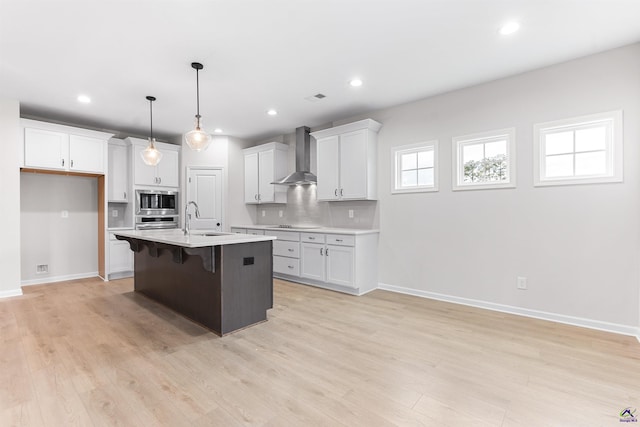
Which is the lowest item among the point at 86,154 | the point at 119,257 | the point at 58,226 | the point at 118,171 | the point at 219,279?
the point at 119,257

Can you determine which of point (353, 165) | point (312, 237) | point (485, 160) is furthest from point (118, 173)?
point (485, 160)

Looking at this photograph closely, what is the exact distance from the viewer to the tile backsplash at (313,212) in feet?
15.7

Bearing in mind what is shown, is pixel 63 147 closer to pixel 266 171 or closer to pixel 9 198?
pixel 9 198

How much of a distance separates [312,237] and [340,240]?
0.53 metres

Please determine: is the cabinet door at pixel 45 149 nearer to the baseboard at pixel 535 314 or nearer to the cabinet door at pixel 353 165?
the cabinet door at pixel 353 165

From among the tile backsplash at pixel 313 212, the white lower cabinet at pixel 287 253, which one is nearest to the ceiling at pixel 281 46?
the tile backsplash at pixel 313 212

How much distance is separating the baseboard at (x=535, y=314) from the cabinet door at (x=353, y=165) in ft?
5.10

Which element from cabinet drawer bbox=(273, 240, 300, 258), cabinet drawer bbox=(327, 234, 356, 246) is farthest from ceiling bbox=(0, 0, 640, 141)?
cabinet drawer bbox=(273, 240, 300, 258)

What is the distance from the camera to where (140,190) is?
5.48 meters

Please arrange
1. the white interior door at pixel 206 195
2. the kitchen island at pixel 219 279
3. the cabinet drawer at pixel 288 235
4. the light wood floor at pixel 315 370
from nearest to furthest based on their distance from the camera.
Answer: the light wood floor at pixel 315 370
the kitchen island at pixel 219 279
the cabinet drawer at pixel 288 235
the white interior door at pixel 206 195

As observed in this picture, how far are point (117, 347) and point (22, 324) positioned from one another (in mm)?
1445

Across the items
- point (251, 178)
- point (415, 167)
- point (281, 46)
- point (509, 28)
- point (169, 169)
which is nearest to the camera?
point (509, 28)

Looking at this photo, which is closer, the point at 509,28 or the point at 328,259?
the point at 509,28

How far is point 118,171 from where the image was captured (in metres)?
5.40
